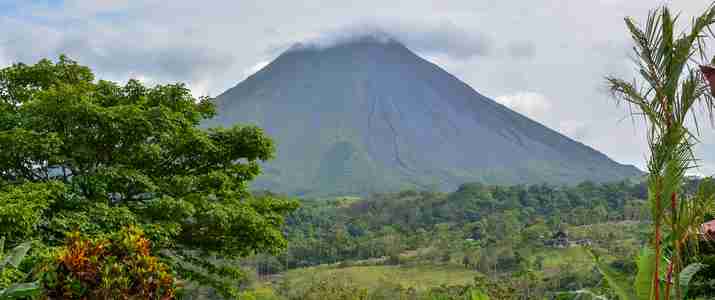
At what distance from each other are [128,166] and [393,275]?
4369 cm

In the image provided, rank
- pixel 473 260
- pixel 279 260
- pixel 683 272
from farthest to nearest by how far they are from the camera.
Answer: pixel 279 260, pixel 473 260, pixel 683 272

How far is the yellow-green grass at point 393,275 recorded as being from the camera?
48072 mm

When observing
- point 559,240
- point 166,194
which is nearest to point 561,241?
point 559,240

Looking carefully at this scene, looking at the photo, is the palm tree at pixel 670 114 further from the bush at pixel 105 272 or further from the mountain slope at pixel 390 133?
the mountain slope at pixel 390 133

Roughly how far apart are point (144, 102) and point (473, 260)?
43.6 meters

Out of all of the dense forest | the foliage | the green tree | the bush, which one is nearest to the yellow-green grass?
the dense forest

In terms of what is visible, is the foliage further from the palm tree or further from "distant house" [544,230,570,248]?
"distant house" [544,230,570,248]

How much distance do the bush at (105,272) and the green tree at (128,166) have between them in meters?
3.31

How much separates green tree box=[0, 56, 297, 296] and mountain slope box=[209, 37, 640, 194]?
115m

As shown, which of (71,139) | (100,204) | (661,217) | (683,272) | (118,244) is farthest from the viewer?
(71,139)

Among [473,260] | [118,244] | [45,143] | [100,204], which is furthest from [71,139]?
[473,260]

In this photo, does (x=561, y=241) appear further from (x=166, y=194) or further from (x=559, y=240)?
(x=166, y=194)

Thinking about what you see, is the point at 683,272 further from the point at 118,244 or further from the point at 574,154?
the point at 574,154

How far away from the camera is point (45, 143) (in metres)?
8.95
